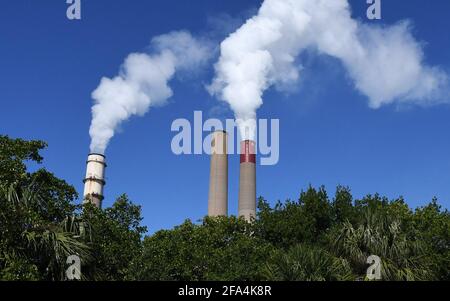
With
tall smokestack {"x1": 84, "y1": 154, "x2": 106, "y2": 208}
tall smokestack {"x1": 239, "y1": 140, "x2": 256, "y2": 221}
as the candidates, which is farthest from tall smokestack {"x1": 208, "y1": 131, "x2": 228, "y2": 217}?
tall smokestack {"x1": 84, "y1": 154, "x2": 106, "y2": 208}

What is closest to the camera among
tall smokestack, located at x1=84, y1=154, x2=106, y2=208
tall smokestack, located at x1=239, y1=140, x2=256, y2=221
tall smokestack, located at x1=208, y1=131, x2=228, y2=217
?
tall smokestack, located at x1=84, y1=154, x2=106, y2=208

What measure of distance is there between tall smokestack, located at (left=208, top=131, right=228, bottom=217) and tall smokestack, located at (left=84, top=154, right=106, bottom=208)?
16.0 m

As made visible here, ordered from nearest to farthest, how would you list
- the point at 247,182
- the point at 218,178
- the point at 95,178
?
the point at 95,178
the point at 247,182
the point at 218,178

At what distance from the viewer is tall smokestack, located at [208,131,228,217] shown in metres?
81.0

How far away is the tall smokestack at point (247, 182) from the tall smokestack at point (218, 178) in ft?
8.08

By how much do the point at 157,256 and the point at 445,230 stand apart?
1753cm

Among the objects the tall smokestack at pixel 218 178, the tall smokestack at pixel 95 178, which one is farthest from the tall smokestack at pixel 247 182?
the tall smokestack at pixel 95 178

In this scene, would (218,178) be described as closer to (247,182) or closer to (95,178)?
(247,182)

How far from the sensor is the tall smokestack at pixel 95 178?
76.0 metres

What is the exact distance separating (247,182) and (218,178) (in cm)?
445

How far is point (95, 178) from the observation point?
7681 cm

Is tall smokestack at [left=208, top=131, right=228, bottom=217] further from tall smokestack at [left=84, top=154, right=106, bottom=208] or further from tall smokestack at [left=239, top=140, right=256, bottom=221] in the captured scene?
tall smokestack at [left=84, top=154, right=106, bottom=208]

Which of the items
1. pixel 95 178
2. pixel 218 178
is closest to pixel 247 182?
pixel 218 178
